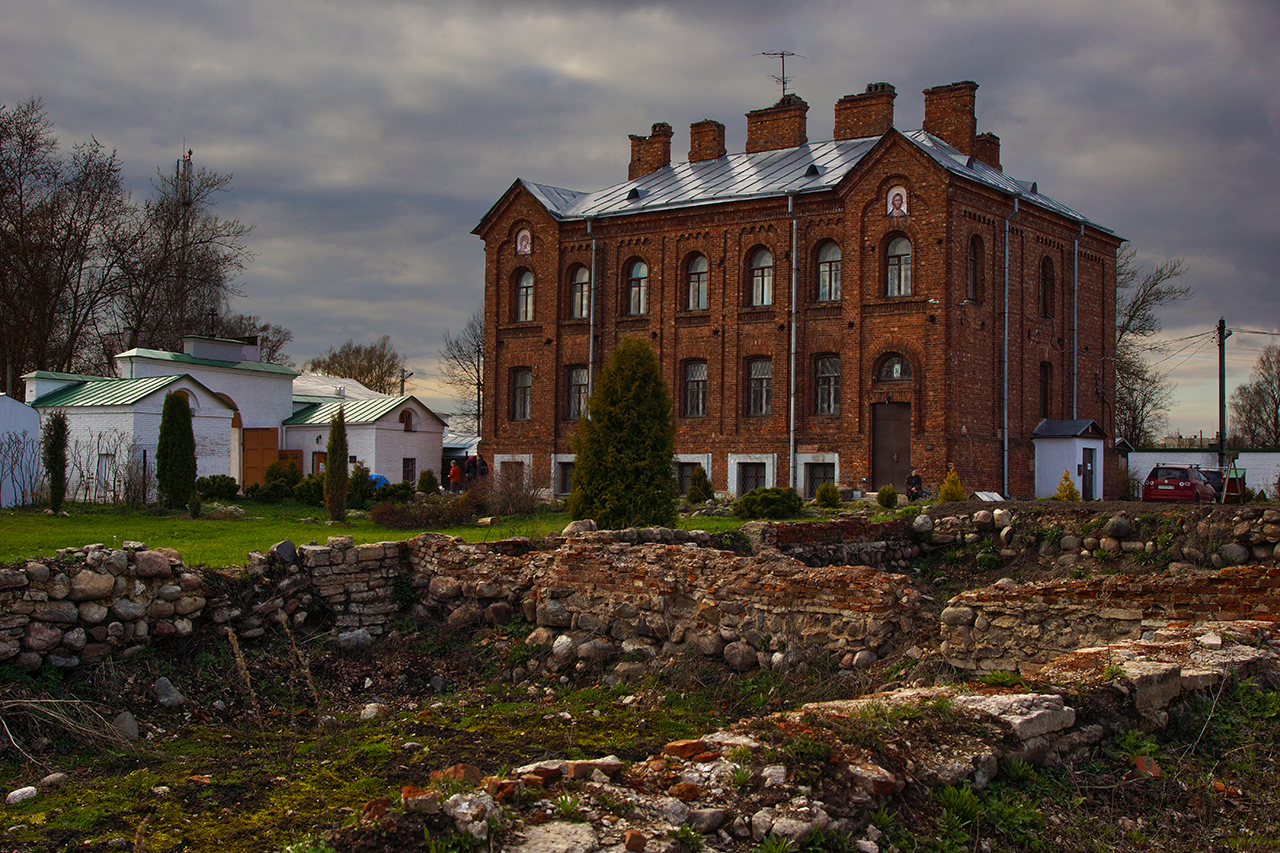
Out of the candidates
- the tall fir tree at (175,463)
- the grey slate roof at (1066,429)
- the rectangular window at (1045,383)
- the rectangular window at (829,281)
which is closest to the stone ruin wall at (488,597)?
the tall fir tree at (175,463)

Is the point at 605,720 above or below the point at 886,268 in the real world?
below

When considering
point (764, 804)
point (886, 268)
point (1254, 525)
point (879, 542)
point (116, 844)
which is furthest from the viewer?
point (886, 268)

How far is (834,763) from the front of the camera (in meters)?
4.59

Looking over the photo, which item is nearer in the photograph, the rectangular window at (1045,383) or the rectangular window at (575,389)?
the rectangular window at (1045,383)

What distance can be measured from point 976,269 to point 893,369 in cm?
370

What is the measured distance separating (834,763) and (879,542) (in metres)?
11.3

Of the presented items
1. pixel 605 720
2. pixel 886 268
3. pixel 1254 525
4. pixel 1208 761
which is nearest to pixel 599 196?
pixel 886 268

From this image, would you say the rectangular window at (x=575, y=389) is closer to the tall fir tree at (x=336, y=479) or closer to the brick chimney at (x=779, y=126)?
the brick chimney at (x=779, y=126)

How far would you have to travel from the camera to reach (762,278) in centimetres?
3041

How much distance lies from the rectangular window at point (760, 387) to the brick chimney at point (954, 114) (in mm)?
9089

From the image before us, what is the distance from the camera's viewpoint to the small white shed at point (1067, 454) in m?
28.7

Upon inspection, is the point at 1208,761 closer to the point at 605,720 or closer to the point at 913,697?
the point at 913,697

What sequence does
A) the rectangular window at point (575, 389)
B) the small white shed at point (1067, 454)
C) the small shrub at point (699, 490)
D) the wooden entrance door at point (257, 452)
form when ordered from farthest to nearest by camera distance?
1. the wooden entrance door at point (257, 452)
2. the rectangular window at point (575, 389)
3. the small white shed at point (1067, 454)
4. the small shrub at point (699, 490)

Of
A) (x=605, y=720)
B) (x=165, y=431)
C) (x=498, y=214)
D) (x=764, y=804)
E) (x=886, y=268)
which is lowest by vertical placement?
(x=605, y=720)
